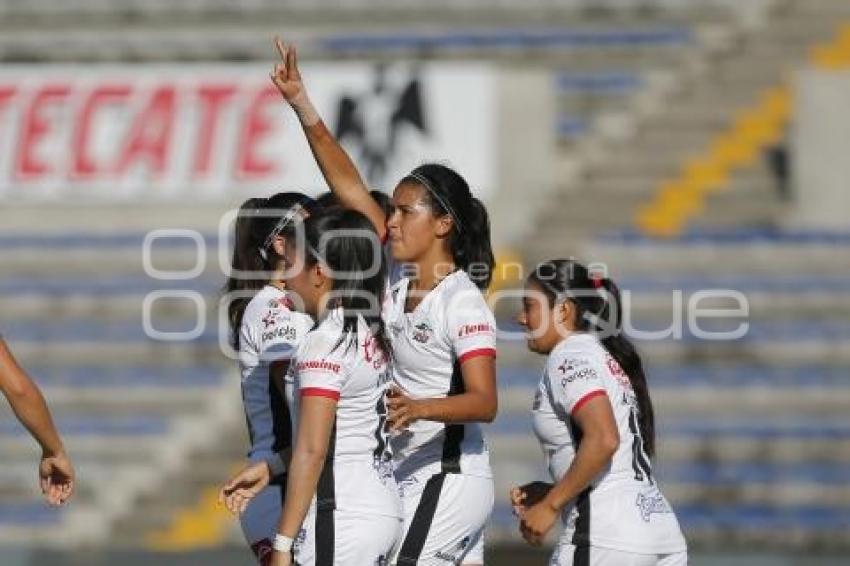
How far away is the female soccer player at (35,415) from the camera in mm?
5289

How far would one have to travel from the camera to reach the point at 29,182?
15523 millimetres

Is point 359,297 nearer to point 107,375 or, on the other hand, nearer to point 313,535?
point 313,535

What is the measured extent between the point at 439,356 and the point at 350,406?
63 centimetres

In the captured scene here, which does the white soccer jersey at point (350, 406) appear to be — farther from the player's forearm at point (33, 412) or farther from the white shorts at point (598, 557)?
the player's forearm at point (33, 412)

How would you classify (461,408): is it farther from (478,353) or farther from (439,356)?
(439,356)

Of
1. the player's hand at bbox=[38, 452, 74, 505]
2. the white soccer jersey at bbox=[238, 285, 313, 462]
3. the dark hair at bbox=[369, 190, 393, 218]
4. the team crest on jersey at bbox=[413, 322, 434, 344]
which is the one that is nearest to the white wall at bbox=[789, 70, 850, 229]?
the dark hair at bbox=[369, 190, 393, 218]

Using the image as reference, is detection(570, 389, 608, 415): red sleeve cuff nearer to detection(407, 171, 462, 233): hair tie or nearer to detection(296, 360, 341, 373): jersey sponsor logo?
detection(407, 171, 462, 233): hair tie

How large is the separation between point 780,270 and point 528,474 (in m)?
2.72

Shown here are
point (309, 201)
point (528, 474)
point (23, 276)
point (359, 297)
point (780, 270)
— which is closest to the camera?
point (359, 297)

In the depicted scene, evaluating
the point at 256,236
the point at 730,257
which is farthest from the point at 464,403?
the point at 730,257

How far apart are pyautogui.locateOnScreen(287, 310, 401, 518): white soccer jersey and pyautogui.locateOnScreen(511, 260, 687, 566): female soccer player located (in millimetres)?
572

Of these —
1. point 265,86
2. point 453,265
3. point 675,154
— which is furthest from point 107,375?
point 453,265

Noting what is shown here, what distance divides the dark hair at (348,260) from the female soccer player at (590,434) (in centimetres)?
78

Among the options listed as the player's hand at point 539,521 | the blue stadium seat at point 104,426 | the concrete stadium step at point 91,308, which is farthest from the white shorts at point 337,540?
the concrete stadium step at point 91,308
